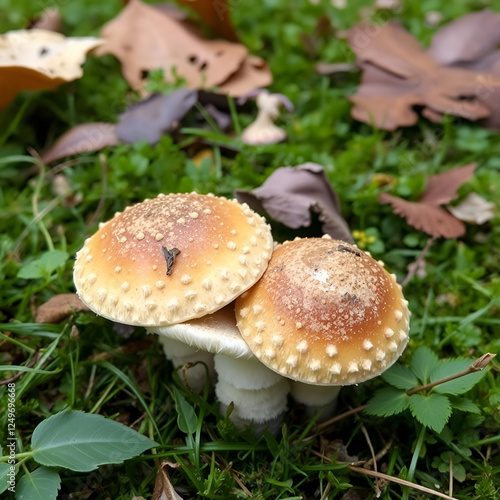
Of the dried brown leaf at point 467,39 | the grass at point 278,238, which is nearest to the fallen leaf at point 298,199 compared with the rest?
the grass at point 278,238

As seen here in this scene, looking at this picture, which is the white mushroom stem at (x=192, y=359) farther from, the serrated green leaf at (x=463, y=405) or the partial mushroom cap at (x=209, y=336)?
the serrated green leaf at (x=463, y=405)

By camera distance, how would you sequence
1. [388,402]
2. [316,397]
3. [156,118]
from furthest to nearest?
[156,118], [316,397], [388,402]

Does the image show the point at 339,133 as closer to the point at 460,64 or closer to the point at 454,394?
the point at 460,64

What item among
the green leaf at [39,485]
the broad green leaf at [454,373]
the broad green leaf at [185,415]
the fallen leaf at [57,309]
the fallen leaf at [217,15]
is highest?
the fallen leaf at [217,15]

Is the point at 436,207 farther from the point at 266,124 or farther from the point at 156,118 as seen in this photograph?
the point at 156,118

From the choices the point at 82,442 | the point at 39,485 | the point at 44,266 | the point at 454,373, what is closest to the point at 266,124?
the point at 44,266

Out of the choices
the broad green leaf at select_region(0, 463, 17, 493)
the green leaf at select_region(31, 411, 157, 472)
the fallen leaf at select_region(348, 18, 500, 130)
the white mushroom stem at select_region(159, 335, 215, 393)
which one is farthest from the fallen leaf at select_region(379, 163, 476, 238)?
the broad green leaf at select_region(0, 463, 17, 493)
